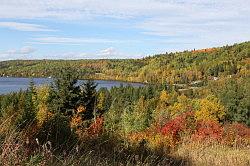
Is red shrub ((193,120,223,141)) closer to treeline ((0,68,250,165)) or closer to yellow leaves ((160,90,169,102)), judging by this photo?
treeline ((0,68,250,165))

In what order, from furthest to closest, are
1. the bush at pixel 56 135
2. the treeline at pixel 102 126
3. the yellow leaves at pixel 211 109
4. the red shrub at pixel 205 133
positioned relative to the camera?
the yellow leaves at pixel 211 109, the red shrub at pixel 205 133, the bush at pixel 56 135, the treeline at pixel 102 126

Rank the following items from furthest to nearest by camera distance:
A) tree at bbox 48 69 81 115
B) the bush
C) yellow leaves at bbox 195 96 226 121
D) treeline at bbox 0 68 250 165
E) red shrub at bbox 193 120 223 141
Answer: yellow leaves at bbox 195 96 226 121, tree at bbox 48 69 81 115, red shrub at bbox 193 120 223 141, the bush, treeline at bbox 0 68 250 165

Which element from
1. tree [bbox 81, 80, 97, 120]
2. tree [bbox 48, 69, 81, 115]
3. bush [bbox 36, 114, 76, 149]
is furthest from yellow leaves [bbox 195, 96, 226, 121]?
bush [bbox 36, 114, 76, 149]

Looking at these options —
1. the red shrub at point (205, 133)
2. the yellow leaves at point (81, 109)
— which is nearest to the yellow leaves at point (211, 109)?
the yellow leaves at point (81, 109)

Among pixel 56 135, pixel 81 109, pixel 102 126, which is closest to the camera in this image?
pixel 56 135

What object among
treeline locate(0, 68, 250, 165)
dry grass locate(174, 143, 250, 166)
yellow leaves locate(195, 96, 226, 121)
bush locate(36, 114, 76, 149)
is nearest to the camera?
treeline locate(0, 68, 250, 165)

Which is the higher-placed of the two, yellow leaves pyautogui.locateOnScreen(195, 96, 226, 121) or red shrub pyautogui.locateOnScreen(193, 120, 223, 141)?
red shrub pyautogui.locateOnScreen(193, 120, 223, 141)

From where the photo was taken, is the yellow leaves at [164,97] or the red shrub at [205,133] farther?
the yellow leaves at [164,97]

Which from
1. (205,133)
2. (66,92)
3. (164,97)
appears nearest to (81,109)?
(66,92)

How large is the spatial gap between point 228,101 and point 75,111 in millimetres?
55108

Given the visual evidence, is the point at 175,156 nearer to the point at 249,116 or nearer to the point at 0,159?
the point at 0,159

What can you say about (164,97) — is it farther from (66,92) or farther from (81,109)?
(66,92)

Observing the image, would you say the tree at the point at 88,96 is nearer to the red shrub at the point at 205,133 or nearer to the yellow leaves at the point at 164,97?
the red shrub at the point at 205,133

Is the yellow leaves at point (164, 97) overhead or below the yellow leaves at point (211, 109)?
below
